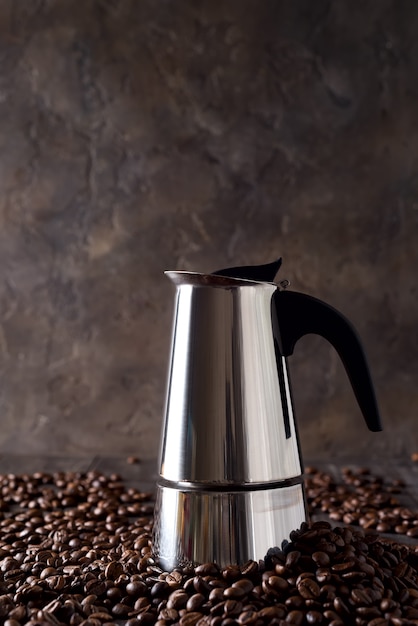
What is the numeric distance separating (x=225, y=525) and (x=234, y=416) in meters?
0.14

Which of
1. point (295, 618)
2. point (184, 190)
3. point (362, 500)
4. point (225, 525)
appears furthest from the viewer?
point (184, 190)

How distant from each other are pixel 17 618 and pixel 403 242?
1.45 m

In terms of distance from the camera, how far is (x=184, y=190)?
2.01 metres

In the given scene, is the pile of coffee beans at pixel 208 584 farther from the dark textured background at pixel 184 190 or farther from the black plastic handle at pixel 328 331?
the dark textured background at pixel 184 190

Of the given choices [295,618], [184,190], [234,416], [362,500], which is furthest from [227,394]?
[184,190]

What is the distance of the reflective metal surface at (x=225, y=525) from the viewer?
0.94 meters

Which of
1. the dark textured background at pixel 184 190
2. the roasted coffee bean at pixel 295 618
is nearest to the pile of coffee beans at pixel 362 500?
the dark textured background at pixel 184 190

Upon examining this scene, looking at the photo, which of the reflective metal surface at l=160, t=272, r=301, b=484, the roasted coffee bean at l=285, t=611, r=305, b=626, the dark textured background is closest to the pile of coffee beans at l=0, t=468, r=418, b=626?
the roasted coffee bean at l=285, t=611, r=305, b=626

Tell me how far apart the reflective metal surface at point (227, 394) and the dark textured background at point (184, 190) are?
1.01 m

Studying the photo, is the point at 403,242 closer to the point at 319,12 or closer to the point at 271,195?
the point at 271,195

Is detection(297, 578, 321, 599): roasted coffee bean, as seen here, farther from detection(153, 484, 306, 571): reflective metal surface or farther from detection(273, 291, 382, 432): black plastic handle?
detection(273, 291, 382, 432): black plastic handle

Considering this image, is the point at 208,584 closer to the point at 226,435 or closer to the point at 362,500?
the point at 226,435

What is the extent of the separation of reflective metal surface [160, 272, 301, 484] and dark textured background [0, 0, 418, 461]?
3.32 ft

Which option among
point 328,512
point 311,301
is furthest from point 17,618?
point 328,512
